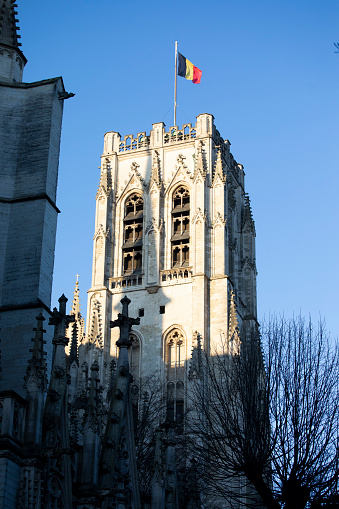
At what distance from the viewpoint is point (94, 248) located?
51.0 m

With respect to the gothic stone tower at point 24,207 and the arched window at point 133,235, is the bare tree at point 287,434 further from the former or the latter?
the arched window at point 133,235

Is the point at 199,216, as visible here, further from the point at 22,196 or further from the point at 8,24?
the point at 22,196

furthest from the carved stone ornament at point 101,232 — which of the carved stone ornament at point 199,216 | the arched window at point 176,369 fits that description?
the arched window at point 176,369

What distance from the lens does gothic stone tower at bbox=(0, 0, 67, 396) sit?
59.1 ft

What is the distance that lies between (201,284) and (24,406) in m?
33.4

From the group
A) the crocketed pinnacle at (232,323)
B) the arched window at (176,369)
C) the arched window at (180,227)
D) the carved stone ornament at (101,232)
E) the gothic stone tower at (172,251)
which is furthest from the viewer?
the carved stone ornament at (101,232)

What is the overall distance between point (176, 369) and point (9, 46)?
87.6ft

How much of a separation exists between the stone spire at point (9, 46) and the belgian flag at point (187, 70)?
34.5 m

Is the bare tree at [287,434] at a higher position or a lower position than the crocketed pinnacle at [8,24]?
lower

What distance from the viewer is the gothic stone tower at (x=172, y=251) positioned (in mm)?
46531

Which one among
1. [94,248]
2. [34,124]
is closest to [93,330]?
[94,248]

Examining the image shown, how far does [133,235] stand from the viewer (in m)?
51.4

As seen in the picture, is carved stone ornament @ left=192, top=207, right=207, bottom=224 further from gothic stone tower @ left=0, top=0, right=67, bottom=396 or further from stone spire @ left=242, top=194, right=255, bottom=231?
gothic stone tower @ left=0, top=0, right=67, bottom=396

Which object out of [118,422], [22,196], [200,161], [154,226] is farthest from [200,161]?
[118,422]
